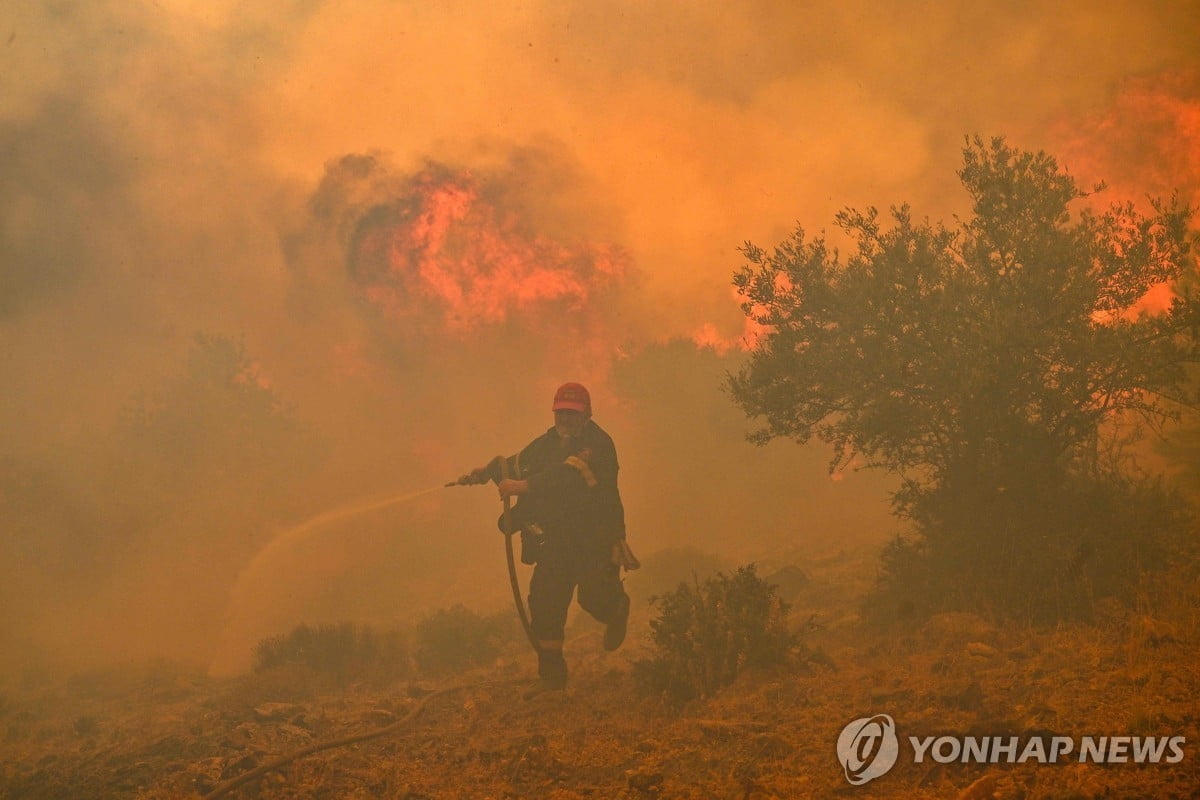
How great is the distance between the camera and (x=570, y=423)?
9086mm

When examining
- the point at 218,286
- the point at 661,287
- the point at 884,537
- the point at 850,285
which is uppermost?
the point at 218,286

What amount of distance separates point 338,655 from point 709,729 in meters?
6.75

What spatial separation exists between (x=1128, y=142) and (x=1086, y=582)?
19.6m

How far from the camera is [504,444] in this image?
33.5 metres

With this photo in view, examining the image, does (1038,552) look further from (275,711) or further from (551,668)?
(275,711)

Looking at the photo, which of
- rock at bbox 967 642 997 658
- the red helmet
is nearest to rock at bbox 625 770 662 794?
rock at bbox 967 642 997 658

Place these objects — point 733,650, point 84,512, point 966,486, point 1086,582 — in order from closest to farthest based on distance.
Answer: point 733,650 → point 1086,582 → point 966,486 → point 84,512

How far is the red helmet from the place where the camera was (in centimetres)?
897

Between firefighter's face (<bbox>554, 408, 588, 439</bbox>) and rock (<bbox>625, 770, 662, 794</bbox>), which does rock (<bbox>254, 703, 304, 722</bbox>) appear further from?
rock (<bbox>625, 770, 662, 794</bbox>)

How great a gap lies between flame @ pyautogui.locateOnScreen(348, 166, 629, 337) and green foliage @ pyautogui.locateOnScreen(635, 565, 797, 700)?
986 inches

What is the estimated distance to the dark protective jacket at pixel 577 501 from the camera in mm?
8734

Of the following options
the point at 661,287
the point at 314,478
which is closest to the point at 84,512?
the point at 314,478

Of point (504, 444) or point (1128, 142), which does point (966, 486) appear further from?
point (504, 444)

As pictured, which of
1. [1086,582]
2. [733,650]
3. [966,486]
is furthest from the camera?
[966,486]
